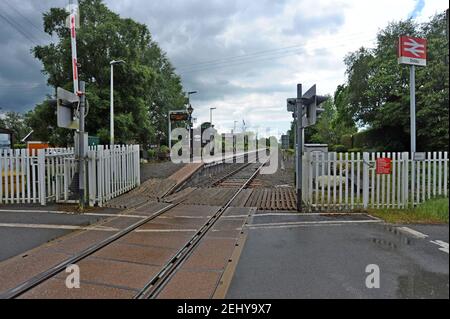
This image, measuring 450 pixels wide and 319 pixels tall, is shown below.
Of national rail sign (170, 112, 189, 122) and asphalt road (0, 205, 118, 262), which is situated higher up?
national rail sign (170, 112, 189, 122)

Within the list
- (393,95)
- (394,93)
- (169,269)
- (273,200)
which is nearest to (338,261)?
(169,269)

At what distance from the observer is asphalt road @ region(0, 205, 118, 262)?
6449 millimetres

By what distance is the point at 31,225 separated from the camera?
8.02 m

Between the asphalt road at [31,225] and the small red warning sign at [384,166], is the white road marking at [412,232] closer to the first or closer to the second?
the small red warning sign at [384,166]

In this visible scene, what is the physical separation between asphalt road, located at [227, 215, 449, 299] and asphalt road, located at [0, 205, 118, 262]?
371 centimetres

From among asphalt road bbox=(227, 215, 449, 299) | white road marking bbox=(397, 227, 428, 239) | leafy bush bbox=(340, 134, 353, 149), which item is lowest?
asphalt road bbox=(227, 215, 449, 299)

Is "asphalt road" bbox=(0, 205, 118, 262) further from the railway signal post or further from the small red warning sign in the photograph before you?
the small red warning sign

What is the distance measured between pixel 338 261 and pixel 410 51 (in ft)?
21.4

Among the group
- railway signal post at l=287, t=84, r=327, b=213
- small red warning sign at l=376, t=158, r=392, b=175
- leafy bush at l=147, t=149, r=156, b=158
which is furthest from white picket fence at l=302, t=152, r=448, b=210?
leafy bush at l=147, t=149, r=156, b=158

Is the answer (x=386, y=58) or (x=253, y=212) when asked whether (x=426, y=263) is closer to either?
(x=253, y=212)

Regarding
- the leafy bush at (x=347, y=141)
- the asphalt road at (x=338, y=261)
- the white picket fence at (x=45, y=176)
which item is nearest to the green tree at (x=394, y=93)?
the leafy bush at (x=347, y=141)

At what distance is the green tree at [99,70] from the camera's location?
22797 mm

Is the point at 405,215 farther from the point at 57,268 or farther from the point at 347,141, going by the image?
the point at 347,141

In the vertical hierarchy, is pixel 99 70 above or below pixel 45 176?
above
